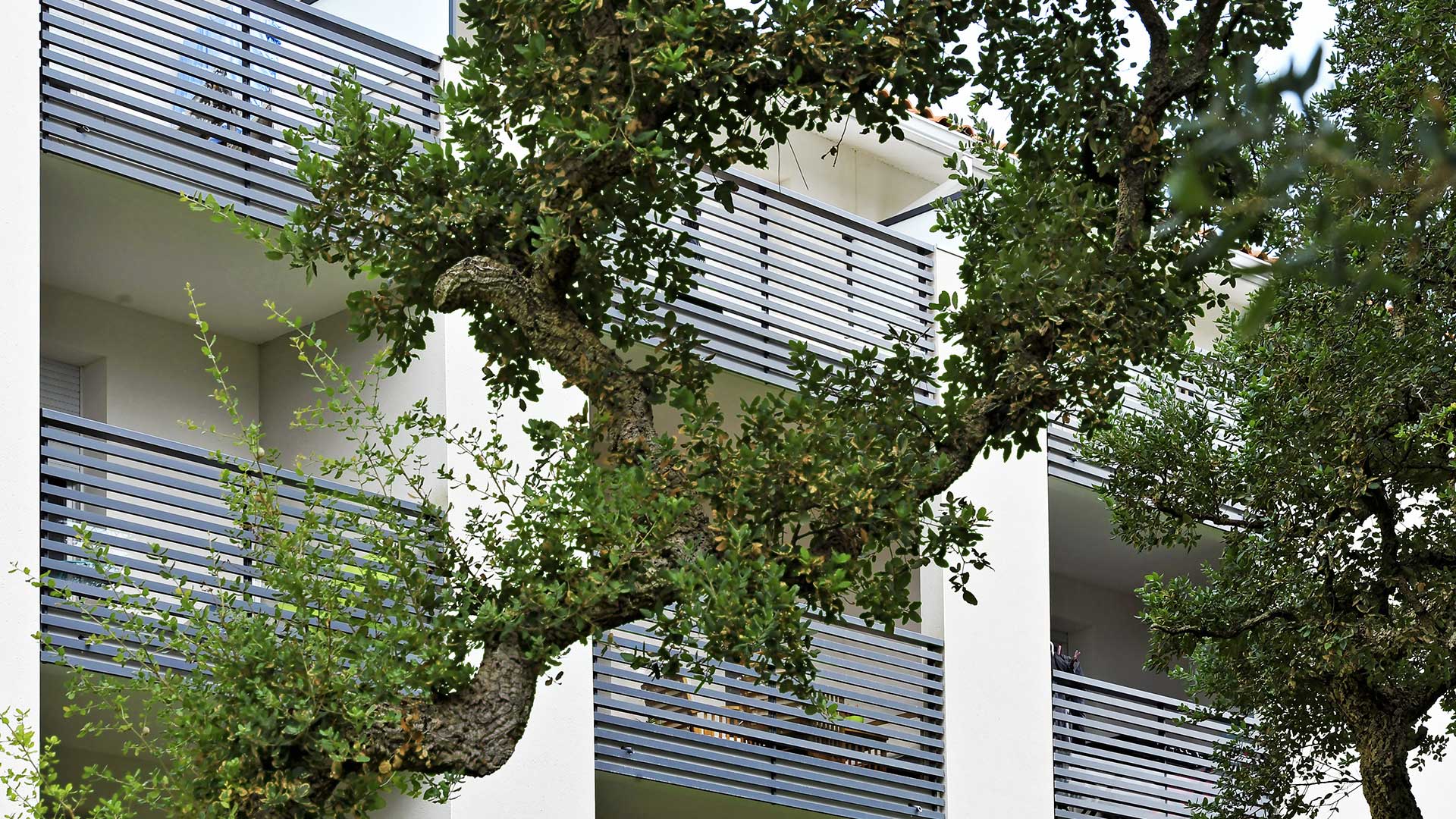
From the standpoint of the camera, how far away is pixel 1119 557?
21.1 m

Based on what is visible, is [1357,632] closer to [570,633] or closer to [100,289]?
[570,633]

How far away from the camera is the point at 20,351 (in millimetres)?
10688

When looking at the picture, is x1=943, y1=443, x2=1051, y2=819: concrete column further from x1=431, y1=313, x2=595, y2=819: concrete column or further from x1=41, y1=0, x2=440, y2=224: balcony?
x1=41, y1=0, x2=440, y2=224: balcony

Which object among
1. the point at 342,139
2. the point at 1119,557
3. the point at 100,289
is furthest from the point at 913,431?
the point at 1119,557

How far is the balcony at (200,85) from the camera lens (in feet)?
37.3

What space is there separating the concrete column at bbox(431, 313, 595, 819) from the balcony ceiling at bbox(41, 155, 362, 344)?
1.07 meters

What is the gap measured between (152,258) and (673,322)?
6072 mm

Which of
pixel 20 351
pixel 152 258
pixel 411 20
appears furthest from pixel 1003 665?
pixel 20 351

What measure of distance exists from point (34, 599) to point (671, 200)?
4712mm

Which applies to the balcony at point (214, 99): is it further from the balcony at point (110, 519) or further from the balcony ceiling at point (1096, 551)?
the balcony ceiling at point (1096, 551)

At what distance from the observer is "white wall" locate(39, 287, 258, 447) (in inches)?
531

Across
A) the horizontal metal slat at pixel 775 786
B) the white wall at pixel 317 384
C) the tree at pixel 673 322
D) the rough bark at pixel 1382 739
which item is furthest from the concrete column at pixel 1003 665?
the tree at pixel 673 322

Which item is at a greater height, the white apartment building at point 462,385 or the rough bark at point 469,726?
the white apartment building at point 462,385

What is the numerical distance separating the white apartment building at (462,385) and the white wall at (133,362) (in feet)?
0.08
